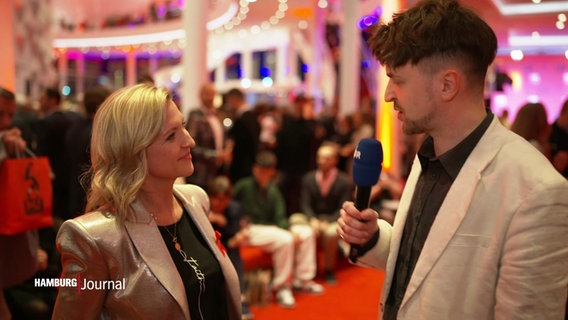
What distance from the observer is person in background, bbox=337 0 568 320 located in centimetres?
130

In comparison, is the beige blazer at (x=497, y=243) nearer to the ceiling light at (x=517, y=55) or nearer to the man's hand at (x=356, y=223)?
the man's hand at (x=356, y=223)

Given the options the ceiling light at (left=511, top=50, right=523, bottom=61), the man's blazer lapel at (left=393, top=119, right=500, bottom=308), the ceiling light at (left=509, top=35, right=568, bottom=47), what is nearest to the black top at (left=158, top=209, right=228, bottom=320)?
the man's blazer lapel at (left=393, top=119, right=500, bottom=308)

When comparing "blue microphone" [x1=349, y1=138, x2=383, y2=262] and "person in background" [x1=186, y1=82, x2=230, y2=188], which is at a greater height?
"blue microphone" [x1=349, y1=138, x2=383, y2=262]

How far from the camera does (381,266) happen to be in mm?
1804

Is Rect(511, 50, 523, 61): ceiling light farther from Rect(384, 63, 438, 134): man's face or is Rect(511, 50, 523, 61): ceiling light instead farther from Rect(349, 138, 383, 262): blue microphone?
Rect(384, 63, 438, 134): man's face

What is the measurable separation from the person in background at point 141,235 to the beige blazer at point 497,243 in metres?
0.69

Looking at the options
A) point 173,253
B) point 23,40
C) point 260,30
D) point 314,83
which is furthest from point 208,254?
point 260,30

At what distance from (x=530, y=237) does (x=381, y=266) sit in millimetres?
599

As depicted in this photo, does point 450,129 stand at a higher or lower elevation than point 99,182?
higher

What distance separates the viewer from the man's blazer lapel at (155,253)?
1695mm

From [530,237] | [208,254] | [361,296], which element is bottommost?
[361,296]

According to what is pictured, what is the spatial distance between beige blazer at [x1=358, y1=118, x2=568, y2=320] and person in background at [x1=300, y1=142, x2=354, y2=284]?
15.0 feet

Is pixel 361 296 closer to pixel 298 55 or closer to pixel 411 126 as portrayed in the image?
pixel 411 126

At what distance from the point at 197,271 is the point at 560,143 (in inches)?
136
